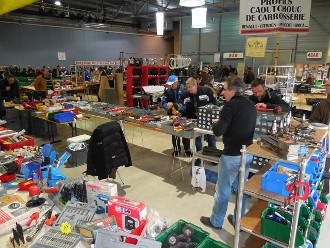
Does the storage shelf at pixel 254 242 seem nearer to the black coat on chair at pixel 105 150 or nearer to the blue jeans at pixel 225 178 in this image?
the blue jeans at pixel 225 178

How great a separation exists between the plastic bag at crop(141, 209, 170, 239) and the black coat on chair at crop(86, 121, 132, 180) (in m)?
1.73

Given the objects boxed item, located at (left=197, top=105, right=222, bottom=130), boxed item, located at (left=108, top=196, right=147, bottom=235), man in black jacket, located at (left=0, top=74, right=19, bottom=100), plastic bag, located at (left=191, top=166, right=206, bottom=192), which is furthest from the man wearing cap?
man in black jacket, located at (left=0, top=74, right=19, bottom=100)

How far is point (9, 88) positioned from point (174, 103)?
5071 mm

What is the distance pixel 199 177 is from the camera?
12.8 feet

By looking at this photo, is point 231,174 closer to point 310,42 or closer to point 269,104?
point 269,104

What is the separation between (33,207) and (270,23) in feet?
16.3

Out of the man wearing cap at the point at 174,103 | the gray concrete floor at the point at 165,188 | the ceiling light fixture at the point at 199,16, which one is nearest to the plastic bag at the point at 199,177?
the gray concrete floor at the point at 165,188

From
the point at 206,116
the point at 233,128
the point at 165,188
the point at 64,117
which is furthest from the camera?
the point at 64,117

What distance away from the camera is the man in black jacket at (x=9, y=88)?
738 cm

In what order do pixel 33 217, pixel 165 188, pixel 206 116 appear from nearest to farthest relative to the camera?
pixel 33 217 → pixel 206 116 → pixel 165 188

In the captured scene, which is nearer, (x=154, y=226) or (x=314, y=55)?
(x=154, y=226)

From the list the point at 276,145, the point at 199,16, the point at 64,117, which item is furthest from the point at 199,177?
the point at 199,16

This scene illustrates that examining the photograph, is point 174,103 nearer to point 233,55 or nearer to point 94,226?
point 94,226

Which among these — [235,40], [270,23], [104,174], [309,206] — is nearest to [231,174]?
[309,206]
